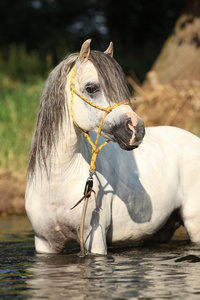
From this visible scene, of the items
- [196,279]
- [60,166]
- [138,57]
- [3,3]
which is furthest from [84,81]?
[3,3]

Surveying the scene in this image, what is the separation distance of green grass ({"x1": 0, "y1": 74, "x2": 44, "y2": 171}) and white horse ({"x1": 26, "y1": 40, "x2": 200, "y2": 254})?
4.05 metres

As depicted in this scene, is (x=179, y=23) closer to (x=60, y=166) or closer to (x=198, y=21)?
(x=198, y=21)

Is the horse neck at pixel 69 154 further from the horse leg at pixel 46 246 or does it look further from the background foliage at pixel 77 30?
the background foliage at pixel 77 30

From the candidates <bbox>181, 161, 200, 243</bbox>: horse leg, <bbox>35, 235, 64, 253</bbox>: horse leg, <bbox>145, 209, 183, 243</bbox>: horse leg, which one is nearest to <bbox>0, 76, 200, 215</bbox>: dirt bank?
<bbox>145, 209, 183, 243</bbox>: horse leg

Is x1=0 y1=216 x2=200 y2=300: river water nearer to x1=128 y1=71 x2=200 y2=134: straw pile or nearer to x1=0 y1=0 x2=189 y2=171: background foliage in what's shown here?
x1=128 y1=71 x2=200 y2=134: straw pile

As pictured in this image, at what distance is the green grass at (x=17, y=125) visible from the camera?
10516 millimetres

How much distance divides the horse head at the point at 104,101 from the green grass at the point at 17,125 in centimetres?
493

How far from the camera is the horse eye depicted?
5012 millimetres

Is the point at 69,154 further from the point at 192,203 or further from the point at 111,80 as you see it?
the point at 192,203

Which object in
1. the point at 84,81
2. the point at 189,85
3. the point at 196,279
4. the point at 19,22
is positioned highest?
the point at 19,22

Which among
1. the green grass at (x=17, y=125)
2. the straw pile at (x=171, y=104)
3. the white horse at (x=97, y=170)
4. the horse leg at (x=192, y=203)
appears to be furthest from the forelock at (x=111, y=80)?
the straw pile at (x=171, y=104)

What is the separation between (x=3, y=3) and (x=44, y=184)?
16359 millimetres

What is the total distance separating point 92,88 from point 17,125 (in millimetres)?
6501

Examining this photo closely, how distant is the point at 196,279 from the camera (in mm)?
4801
